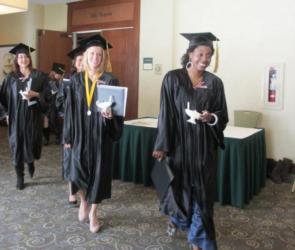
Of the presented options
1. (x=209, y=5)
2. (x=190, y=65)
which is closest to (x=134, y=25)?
(x=209, y=5)

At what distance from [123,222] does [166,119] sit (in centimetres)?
112

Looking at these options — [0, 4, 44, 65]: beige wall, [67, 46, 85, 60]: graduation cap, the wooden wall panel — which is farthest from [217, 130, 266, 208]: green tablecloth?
[0, 4, 44, 65]: beige wall

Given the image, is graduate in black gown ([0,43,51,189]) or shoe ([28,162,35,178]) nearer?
graduate in black gown ([0,43,51,189])

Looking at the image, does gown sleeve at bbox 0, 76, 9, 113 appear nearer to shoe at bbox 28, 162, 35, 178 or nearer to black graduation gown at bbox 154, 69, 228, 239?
shoe at bbox 28, 162, 35, 178

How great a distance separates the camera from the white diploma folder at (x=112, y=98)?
2.61 m

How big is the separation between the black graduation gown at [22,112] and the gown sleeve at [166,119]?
1892 mm

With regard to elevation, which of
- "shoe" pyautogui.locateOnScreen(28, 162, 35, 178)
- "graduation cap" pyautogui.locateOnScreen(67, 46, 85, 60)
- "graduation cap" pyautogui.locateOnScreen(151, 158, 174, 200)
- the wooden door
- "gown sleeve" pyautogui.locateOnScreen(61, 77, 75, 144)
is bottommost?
"shoe" pyautogui.locateOnScreen(28, 162, 35, 178)

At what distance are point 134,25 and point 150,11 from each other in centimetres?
40

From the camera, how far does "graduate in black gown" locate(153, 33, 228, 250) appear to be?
2.32m

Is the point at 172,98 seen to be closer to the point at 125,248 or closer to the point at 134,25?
the point at 125,248

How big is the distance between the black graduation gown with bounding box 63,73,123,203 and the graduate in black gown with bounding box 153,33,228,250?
0.51 meters

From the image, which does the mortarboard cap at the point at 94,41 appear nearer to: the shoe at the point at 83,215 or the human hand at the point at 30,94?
the human hand at the point at 30,94

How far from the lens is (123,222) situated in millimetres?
3037

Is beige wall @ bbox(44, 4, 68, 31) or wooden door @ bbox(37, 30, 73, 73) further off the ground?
beige wall @ bbox(44, 4, 68, 31)
